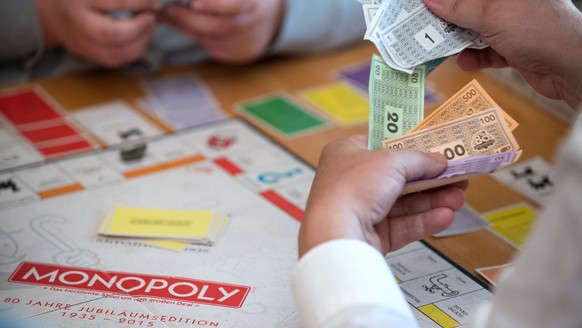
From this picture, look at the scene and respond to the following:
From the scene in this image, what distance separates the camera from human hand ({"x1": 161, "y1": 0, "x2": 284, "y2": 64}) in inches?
55.2

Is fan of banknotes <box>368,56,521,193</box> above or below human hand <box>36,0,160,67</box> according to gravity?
below

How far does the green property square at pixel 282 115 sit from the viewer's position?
1337 millimetres

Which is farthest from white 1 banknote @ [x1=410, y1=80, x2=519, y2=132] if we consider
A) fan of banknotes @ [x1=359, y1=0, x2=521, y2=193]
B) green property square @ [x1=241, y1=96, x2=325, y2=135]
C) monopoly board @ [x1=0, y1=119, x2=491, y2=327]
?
green property square @ [x1=241, y1=96, x2=325, y2=135]

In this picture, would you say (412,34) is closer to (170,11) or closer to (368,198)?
(368,198)

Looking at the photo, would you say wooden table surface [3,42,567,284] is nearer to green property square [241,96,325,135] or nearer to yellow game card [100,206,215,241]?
green property square [241,96,325,135]

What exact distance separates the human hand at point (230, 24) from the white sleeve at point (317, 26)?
27 mm

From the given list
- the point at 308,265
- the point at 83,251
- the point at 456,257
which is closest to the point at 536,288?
the point at 308,265

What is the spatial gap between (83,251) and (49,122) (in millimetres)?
419

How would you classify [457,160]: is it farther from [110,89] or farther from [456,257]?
[110,89]

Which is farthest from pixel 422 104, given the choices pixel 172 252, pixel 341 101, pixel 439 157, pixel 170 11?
pixel 170 11

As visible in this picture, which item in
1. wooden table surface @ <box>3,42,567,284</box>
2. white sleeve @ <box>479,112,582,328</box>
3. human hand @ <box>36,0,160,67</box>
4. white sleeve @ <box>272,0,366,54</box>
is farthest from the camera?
white sleeve @ <box>272,0,366,54</box>

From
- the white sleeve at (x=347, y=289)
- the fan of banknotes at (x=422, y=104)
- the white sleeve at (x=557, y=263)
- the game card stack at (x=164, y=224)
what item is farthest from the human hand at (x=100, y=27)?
the white sleeve at (x=557, y=263)

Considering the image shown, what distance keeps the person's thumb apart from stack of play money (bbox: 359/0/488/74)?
0.06ft

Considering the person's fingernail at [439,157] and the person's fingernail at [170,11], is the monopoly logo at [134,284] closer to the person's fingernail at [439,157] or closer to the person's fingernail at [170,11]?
the person's fingernail at [439,157]
